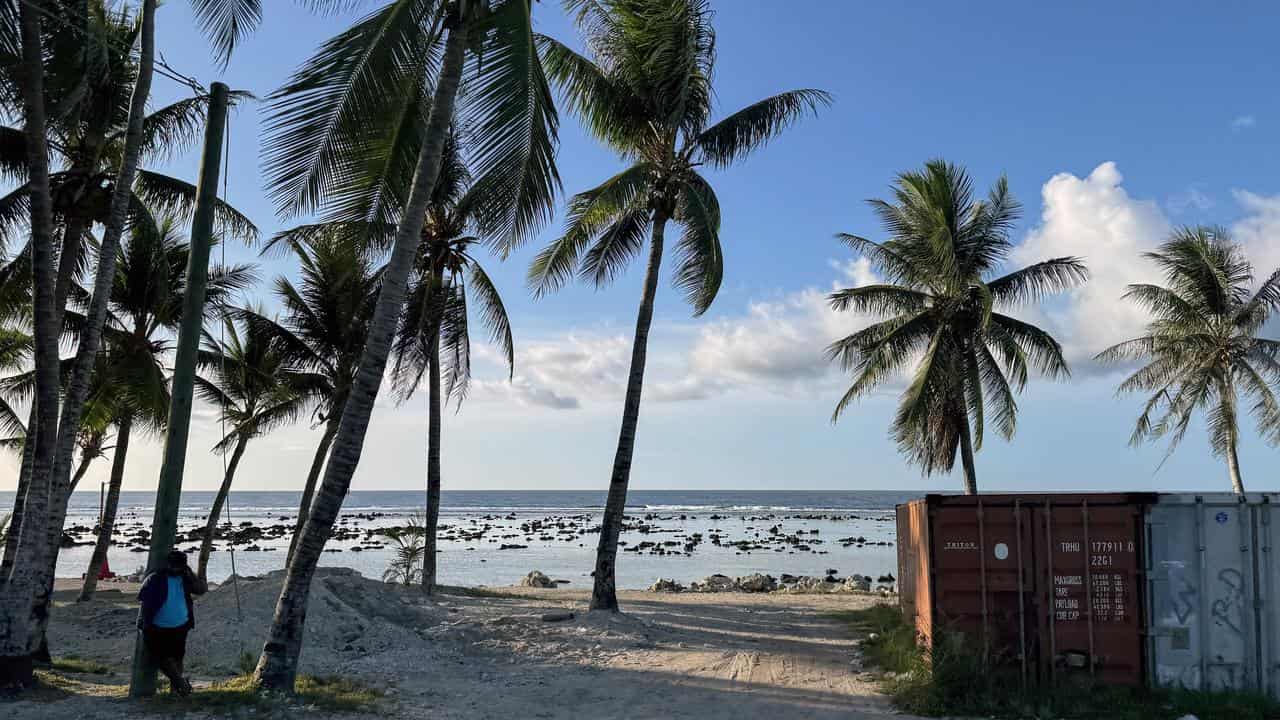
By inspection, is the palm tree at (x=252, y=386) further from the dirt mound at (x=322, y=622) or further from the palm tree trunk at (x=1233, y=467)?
the palm tree trunk at (x=1233, y=467)

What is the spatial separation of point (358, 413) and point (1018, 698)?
7.50 m

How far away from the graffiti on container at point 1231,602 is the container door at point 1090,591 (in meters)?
0.81

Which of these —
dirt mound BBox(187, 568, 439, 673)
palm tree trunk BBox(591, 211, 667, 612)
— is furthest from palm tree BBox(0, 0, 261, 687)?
palm tree trunk BBox(591, 211, 667, 612)

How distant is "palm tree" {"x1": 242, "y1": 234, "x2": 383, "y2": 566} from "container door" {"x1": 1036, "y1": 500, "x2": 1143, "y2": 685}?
55.7 ft

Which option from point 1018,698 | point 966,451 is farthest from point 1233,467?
point 1018,698

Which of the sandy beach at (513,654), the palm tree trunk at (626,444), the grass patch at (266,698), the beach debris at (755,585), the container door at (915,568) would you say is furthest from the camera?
the beach debris at (755,585)

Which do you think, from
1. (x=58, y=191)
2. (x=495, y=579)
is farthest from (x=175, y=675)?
(x=495, y=579)

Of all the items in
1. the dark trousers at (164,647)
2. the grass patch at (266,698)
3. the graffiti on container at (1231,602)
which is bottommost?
the grass patch at (266,698)

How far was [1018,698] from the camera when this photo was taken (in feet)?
30.9

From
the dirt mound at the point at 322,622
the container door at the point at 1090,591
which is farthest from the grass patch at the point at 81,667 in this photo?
the container door at the point at 1090,591

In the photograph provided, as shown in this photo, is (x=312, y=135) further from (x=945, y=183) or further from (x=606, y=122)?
(x=945, y=183)

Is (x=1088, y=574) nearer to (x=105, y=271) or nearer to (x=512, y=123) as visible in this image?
(x=512, y=123)

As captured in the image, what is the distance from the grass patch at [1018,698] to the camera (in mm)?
9141

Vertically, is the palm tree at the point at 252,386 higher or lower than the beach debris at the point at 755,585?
higher
